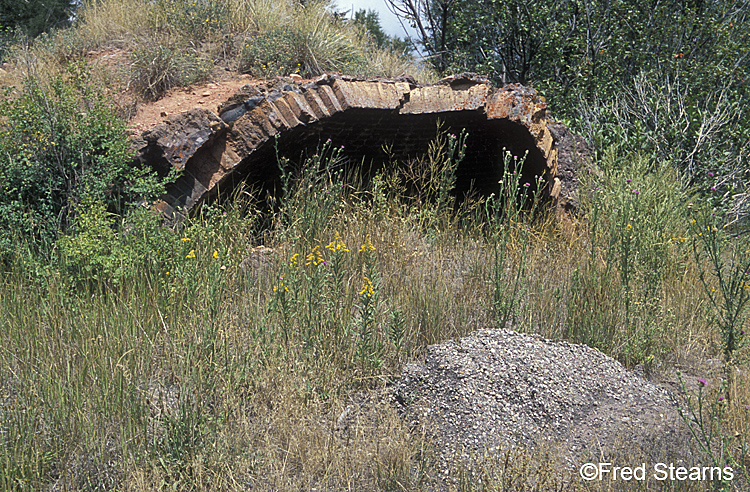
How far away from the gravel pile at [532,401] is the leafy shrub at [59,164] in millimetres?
3092

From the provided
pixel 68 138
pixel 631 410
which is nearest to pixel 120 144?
pixel 68 138

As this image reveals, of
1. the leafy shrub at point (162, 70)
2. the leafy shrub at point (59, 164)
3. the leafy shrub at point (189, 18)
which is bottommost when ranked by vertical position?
the leafy shrub at point (59, 164)

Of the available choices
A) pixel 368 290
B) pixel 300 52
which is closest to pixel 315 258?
pixel 368 290

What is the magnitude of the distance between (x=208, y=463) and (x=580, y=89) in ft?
30.1

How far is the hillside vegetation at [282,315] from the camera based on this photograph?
107 inches

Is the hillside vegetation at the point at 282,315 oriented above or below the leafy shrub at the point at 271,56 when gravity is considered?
below

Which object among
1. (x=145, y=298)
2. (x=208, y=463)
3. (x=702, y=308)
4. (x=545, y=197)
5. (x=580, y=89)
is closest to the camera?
(x=208, y=463)

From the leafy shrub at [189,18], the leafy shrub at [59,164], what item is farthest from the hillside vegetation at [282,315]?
the leafy shrub at [189,18]

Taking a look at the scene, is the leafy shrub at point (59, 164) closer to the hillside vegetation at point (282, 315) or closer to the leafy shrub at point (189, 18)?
the hillside vegetation at point (282, 315)

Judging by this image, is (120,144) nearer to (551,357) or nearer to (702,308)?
(551,357)

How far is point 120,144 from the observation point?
501cm

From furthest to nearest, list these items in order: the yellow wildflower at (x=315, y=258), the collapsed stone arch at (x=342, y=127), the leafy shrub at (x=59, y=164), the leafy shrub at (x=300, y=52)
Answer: the leafy shrub at (x=300, y=52) < the collapsed stone arch at (x=342, y=127) < the leafy shrub at (x=59, y=164) < the yellow wildflower at (x=315, y=258)

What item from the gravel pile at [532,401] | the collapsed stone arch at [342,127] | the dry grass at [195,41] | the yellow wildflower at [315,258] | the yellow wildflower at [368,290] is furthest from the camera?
the dry grass at [195,41]

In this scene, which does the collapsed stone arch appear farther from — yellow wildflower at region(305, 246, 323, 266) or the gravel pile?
the gravel pile
